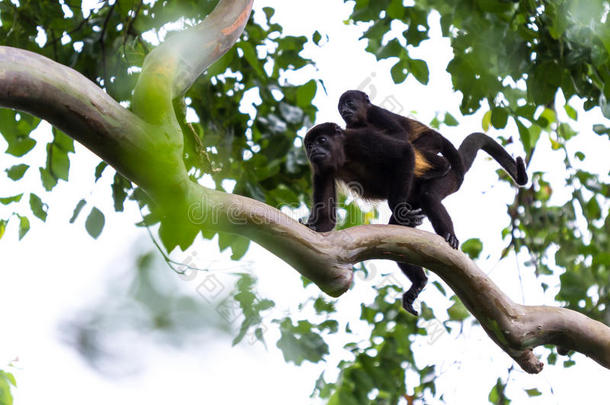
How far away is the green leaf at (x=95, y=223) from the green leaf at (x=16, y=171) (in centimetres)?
49

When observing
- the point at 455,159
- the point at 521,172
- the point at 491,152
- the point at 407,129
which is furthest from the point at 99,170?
the point at 521,172

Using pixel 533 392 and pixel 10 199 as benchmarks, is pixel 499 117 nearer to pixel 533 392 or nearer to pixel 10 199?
pixel 533 392

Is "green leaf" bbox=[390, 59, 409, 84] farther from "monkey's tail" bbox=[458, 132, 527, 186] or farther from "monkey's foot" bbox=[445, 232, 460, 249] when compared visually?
"monkey's foot" bbox=[445, 232, 460, 249]

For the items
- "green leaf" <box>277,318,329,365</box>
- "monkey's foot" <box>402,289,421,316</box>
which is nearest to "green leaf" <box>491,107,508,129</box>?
"monkey's foot" <box>402,289,421,316</box>

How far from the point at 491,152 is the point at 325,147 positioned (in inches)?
37.5

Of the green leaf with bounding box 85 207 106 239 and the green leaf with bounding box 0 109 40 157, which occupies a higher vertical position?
the green leaf with bounding box 0 109 40 157

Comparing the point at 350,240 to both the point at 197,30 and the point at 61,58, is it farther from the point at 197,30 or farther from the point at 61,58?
the point at 61,58

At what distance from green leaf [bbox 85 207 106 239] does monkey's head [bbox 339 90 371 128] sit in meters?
1.39

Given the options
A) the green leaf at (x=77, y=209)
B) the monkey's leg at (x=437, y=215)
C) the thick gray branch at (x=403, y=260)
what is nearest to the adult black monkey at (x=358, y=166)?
the monkey's leg at (x=437, y=215)

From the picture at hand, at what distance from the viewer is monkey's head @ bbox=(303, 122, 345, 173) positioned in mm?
3320

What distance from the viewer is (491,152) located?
3645 mm

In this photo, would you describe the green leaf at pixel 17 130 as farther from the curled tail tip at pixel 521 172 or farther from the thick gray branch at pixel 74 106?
the curled tail tip at pixel 521 172

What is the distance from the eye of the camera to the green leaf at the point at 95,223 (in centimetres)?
343

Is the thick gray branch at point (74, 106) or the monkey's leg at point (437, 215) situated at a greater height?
the monkey's leg at point (437, 215)
